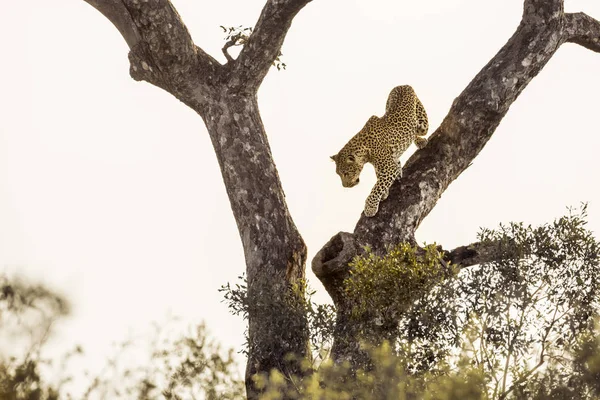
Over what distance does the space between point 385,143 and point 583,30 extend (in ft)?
9.20

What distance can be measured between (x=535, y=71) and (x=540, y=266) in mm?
2994

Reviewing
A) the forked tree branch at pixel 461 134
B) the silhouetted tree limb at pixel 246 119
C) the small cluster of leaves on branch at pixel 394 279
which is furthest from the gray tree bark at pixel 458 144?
the silhouetted tree limb at pixel 246 119

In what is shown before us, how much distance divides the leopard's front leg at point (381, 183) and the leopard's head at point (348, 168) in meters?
0.36

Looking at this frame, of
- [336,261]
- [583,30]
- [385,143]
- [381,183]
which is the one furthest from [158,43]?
[583,30]

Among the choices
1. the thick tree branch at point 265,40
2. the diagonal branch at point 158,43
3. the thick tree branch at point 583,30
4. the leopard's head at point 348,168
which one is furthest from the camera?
the thick tree branch at point 583,30

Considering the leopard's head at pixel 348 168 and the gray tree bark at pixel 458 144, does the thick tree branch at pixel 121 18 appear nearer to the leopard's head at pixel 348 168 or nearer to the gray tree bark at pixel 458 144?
the leopard's head at pixel 348 168

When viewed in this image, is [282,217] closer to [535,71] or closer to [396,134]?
[396,134]

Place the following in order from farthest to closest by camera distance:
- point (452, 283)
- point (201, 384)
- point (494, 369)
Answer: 1. point (201, 384)
2. point (452, 283)
3. point (494, 369)

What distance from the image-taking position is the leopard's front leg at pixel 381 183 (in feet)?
41.9

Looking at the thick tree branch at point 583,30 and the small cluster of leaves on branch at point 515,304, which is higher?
the thick tree branch at point 583,30

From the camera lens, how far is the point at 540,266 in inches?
458

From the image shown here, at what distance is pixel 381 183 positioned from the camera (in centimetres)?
1305

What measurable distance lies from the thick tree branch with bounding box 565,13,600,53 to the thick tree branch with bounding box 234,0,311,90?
10.2 ft

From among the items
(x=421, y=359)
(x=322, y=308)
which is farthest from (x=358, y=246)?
(x=421, y=359)
